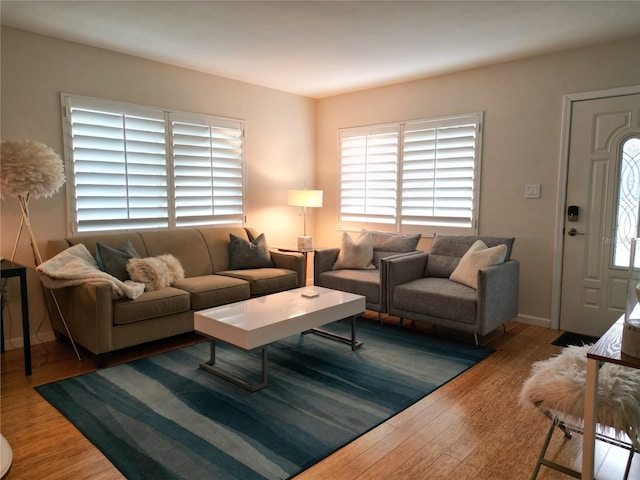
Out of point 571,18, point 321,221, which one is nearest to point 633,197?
point 571,18

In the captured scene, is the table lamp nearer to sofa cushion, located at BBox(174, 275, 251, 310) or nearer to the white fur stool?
sofa cushion, located at BBox(174, 275, 251, 310)

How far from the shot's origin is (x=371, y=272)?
4668mm

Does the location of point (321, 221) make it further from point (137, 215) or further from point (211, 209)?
point (137, 215)

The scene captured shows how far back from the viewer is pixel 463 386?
9.80 feet

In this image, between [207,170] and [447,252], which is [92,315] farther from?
[447,252]

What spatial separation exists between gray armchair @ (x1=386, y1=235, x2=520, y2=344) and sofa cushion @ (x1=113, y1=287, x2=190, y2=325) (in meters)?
1.86

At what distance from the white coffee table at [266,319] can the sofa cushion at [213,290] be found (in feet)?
1.71

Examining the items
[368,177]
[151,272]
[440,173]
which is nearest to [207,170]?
[151,272]

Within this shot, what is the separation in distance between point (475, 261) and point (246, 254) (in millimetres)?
2257

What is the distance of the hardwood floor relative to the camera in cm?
207

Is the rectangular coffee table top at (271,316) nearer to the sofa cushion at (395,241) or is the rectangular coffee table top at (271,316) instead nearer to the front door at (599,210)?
the sofa cushion at (395,241)

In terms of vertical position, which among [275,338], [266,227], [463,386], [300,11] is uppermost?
[300,11]

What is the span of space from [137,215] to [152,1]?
199 centimetres

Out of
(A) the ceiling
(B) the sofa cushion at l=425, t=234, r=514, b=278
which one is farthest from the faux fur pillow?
(B) the sofa cushion at l=425, t=234, r=514, b=278
